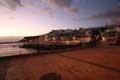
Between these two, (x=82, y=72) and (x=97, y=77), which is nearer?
(x=97, y=77)

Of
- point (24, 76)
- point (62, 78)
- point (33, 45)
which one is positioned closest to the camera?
point (62, 78)

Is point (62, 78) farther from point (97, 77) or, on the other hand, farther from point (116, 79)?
point (116, 79)

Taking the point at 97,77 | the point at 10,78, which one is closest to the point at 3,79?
the point at 10,78

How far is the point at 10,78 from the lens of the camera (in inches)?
199

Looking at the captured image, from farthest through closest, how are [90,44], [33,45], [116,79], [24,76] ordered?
[33,45] < [90,44] < [24,76] < [116,79]

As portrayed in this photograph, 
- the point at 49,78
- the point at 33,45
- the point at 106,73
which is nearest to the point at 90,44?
the point at 106,73

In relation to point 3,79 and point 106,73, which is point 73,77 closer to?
point 106,73

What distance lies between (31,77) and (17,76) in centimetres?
66

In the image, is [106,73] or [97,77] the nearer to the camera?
[97,77]

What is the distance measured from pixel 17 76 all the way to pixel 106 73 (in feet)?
13.1

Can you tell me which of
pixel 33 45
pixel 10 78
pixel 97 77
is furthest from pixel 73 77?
pixel 33 45

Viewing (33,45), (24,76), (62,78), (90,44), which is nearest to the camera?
(62,78)

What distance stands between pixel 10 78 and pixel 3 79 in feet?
0.89

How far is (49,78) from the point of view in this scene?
15.8 feet
